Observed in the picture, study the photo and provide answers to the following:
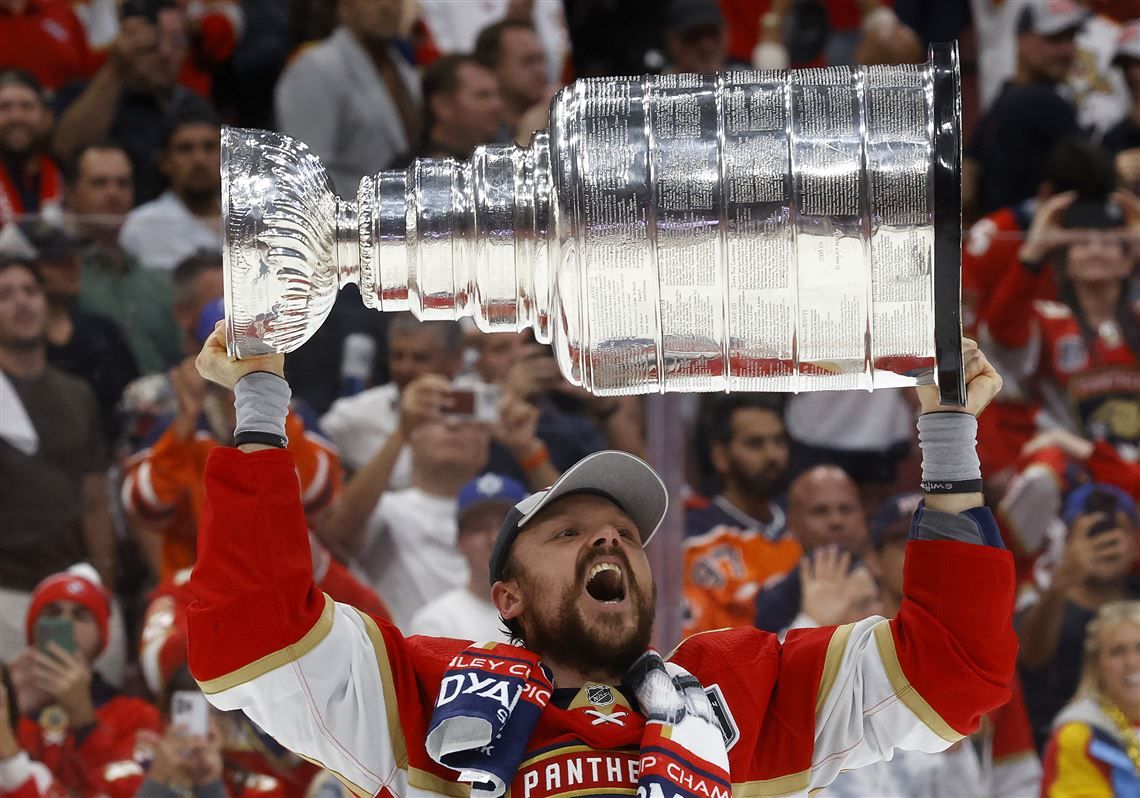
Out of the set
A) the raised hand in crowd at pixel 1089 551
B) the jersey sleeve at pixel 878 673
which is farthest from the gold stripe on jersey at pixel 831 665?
the raised hand in crowd at pixel 1089 551

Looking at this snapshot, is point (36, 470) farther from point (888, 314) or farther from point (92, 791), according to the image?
point (888, 314)

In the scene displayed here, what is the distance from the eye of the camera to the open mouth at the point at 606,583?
246 centimetres

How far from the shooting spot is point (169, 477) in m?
3.63

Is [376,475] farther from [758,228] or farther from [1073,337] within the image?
[758,228]

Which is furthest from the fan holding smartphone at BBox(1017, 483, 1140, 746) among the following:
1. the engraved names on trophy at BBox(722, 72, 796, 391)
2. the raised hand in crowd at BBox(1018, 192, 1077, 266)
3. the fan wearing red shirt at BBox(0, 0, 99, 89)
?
the fan wearing red shirt at BBox(0, 0, 99, 89)

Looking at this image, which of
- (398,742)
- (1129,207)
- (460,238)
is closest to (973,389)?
(460,238)

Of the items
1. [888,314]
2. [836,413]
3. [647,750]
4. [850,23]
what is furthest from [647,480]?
[850,23]

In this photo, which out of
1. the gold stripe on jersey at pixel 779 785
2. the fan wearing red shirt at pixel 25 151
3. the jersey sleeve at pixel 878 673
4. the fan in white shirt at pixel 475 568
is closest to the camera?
the jersey sleeve at pixel 878 673

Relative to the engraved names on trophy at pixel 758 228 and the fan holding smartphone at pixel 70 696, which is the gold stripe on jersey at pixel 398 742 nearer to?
the engraved names on trophy at pixel 758 228

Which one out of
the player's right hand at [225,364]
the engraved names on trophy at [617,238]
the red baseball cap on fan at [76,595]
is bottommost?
the red baseball cap on fan at [76,595]

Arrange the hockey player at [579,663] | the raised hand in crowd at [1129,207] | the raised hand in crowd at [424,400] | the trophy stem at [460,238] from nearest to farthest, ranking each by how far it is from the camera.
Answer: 1. the trophy stem at [460,238]
2. the hockey player at [579,663]
3. the raised hand in crowd at [424,400]
4. the raised hand in crowd at [1129,207]

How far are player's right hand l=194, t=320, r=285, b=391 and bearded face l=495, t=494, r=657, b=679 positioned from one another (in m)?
0.49

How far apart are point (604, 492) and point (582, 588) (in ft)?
0.73

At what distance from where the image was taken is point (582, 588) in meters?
2.44
